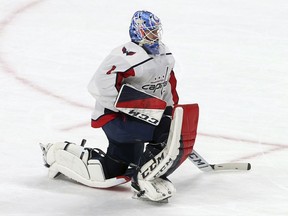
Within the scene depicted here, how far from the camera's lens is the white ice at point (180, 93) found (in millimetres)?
4055

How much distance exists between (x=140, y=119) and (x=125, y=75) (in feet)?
0.64

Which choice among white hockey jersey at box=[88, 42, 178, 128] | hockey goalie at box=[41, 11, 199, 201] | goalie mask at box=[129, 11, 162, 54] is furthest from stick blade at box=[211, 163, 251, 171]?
goalie mask at box=[129, 11, 162, 54]

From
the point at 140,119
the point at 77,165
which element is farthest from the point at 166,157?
the point at 77,165

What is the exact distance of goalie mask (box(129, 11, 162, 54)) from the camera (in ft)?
13.2

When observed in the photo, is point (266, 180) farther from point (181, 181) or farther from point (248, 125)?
point (248, 125)

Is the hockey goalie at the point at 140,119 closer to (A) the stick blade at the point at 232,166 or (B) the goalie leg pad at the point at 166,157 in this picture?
(B) the goalie leg pad at the point at 166,157

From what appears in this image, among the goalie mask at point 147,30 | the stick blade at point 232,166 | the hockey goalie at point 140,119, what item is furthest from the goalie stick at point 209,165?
the goalie mask at point 147,30

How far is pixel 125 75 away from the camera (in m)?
3.98

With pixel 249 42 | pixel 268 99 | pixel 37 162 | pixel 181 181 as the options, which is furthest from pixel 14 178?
pixel 249 42

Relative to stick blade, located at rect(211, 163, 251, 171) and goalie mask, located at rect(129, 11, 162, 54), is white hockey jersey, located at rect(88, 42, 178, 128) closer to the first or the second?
goalie mask, located at rect(129, 11, 162, 54)

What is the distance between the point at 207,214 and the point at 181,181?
466mm

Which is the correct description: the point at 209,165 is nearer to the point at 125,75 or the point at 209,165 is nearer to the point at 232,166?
the point at 232,166

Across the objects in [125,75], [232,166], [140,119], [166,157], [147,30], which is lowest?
[232,166]

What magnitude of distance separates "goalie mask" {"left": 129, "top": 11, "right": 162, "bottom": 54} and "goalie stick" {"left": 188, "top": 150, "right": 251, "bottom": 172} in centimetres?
57
